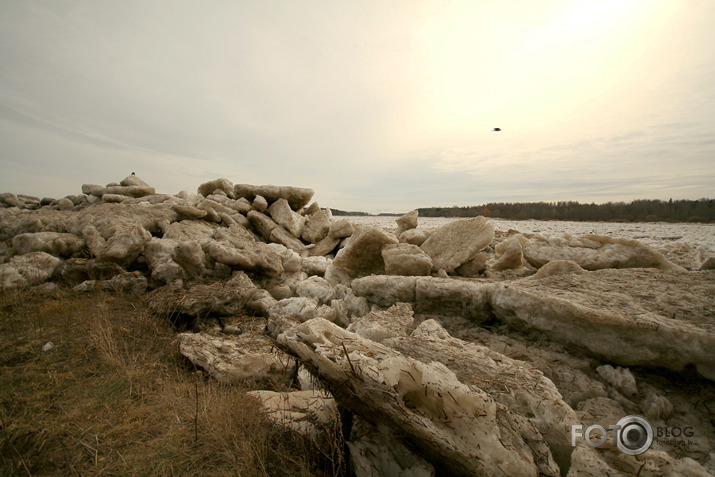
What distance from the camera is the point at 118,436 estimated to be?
2240mm

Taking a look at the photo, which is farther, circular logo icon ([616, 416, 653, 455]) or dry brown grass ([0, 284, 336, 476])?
dry brown grass ([0, 284, 336, 476])

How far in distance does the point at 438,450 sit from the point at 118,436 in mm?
2378

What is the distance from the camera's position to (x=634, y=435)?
1.91 meters

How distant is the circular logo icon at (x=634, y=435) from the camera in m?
1.67

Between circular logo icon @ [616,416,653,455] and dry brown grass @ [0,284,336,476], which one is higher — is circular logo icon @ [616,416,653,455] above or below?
above

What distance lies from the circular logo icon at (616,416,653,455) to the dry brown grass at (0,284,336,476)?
1.79 metres

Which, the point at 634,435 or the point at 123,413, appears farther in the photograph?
the point at 123,413

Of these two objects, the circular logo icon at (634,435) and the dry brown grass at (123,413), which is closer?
the circular logo icon at (634,435)

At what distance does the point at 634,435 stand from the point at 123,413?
385cm

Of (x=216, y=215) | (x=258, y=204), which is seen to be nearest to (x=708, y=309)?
(x=216, y=215)

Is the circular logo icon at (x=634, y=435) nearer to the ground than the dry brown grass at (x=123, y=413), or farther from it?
farther from it

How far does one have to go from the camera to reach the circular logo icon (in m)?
1.67

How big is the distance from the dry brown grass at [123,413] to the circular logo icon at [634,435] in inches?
70.7

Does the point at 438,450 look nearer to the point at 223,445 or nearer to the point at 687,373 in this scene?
the point at 223,445
